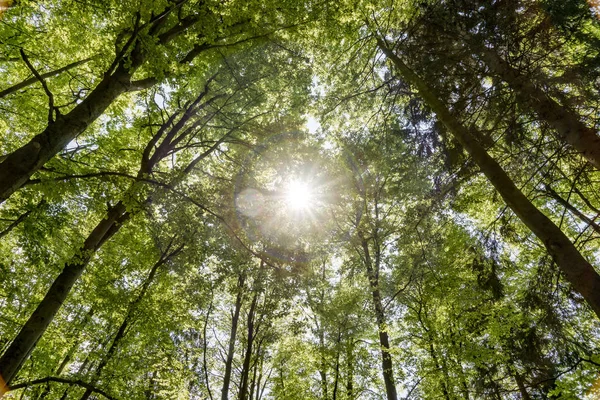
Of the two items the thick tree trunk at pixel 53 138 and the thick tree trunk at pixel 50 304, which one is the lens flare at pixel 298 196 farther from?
the thick tree trunk at pixel 53 138

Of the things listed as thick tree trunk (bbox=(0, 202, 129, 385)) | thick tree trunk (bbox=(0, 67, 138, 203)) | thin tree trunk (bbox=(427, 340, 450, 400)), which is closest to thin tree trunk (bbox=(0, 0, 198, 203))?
thick tree trunk (bbox=(0, 67, 138, 203))

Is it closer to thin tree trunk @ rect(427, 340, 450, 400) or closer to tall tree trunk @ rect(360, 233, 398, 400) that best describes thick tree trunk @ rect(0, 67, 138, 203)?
tall tree trunk @ rect(360, 233, 398, 400)

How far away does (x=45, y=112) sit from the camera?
27.4 ft

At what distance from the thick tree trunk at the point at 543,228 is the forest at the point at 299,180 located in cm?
2

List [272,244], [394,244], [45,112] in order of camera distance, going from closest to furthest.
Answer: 1. [272,244]
2. [45,112]
3. [394,244]

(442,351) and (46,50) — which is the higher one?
(46,50)

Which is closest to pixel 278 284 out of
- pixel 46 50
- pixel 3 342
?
pixel 46 50

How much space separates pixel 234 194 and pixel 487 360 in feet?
30.2

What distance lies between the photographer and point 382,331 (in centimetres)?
1061

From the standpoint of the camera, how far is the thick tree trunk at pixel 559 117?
4.25 metres

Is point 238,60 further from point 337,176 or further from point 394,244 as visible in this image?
point 394,244

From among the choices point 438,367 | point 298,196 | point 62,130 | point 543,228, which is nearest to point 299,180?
point 298,196

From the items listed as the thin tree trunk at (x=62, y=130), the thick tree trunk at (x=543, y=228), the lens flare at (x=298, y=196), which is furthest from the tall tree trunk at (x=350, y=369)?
the thin tree trunk at (x=62, y=130)

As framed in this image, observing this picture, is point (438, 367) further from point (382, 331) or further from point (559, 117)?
point (559, 117)
